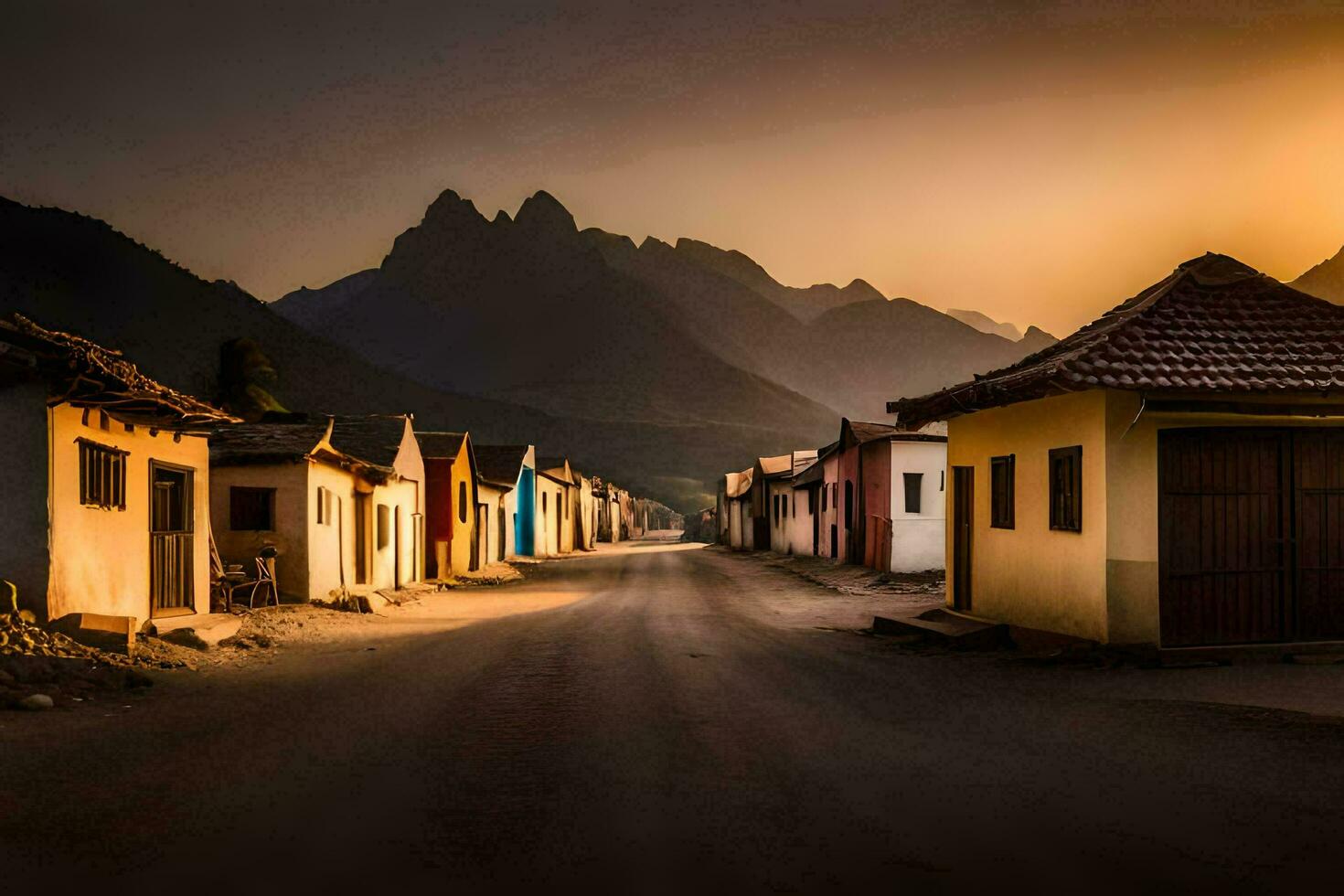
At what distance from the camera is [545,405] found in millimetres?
165875

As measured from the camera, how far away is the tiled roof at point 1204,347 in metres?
12.1

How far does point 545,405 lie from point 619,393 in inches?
611

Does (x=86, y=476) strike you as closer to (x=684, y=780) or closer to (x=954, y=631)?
(x=684, y=780)

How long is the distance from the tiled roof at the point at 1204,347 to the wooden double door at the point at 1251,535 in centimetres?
77

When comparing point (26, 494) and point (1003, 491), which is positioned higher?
point (26, 494)

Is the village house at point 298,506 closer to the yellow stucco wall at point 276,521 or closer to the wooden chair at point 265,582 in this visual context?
the yellow stucco wall at point 276,521

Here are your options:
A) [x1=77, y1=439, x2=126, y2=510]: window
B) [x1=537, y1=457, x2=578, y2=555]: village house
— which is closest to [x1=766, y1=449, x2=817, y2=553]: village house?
[x1=537, y1=457, x2=578, y2=555]: village house

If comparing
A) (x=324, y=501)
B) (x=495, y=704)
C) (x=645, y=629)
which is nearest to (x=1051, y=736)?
(x=495, y=704)

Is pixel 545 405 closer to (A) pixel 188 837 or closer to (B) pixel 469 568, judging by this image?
(B) pixel 469 568

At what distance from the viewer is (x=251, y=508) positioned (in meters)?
21.0

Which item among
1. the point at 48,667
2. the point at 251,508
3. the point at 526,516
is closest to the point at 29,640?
the point at 48,667

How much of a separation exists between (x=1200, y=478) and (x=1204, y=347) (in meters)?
1.71

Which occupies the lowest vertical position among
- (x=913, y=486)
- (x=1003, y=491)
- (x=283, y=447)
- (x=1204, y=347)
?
(x=913, y=486)

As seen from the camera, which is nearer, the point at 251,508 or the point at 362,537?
the point at 251,508
